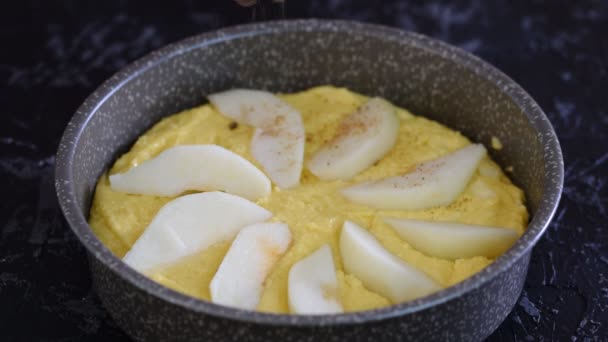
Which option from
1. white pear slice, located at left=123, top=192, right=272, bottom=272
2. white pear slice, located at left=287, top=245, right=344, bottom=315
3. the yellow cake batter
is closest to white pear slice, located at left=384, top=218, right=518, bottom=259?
the yellow cake batter

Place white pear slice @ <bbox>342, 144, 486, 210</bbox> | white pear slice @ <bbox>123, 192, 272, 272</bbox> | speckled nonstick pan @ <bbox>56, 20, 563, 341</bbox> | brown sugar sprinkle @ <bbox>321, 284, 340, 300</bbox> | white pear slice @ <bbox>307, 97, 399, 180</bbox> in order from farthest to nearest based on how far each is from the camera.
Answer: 1. white pear slice @ <bbox>307, 97, 399, 180</bbox>
2. white pear slice @ <bbox>342, 144, 486, 210</bbox>
3. white pear slice @ <bbox>123, 192, 272, 272</bbox>
4. brown sugar sprinkle @ <bbox>321, 284, 340, 300</bbox>
5. speckled nonstick pan @ <bbox>56, 20, 563, 341</bbox>

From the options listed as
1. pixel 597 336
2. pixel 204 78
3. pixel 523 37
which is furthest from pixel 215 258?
pixel 523 37

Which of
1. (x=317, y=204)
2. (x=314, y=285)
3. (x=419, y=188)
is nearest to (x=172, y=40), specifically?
(x=317, y=204)

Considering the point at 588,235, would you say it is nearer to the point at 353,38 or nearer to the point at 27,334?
the point at 353,38

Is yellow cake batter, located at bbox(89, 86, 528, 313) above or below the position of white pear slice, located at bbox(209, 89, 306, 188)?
below

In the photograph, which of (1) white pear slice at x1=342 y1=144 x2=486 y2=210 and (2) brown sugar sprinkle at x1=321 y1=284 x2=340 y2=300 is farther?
(1) white pear slice at x1=342 y1=144 x2=486 y2=210

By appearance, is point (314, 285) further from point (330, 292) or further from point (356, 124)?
point (356, 124)

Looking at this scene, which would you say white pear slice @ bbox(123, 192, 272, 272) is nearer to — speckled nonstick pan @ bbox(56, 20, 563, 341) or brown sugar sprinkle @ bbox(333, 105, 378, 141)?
speckled nonstick pan @ bbox(56, 20, 563, 341)
